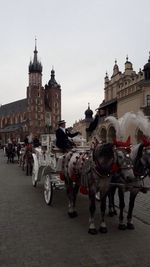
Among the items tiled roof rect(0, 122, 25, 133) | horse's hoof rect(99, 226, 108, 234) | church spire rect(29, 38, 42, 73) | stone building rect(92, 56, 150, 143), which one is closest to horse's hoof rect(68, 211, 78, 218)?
horse's hoof rect(99, 226, 108, 234)

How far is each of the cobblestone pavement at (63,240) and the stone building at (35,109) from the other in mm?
95908

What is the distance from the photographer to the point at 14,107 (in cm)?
12569

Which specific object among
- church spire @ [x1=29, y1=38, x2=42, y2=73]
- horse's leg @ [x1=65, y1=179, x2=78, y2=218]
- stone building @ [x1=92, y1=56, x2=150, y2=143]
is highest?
church spire @ [x1=29, y1=38, x2=42, y2=73]

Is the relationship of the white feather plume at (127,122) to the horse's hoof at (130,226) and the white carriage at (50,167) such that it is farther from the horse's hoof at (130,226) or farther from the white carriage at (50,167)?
the horse's hoof at (130,226)

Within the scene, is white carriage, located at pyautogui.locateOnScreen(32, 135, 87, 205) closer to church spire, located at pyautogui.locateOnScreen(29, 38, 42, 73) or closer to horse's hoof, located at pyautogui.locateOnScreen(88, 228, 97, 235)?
horse's hoof, located at pyautogui.locateOnScreen(88, 228, 97, 235)

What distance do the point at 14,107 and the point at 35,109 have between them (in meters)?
19.0

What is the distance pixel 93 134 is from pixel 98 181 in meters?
2.27

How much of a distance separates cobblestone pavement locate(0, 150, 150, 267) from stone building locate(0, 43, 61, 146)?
3776 inches

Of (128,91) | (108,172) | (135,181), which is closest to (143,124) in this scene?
(135,181)

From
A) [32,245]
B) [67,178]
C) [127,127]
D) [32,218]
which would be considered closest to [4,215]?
[32,218]

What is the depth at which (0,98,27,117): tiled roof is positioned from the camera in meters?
120

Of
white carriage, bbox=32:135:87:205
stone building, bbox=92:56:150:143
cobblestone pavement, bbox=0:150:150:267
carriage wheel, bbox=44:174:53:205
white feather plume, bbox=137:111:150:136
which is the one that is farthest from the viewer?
stone building, bbox=92:56:150:143

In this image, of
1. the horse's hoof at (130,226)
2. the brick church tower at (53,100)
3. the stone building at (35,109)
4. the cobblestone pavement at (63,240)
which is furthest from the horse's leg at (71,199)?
the brick church tower at (53,100)

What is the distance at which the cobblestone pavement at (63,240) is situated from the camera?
4734 mm
